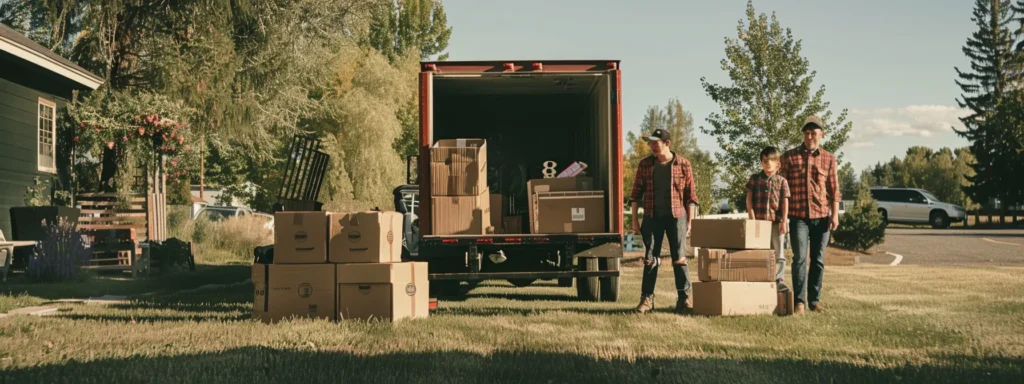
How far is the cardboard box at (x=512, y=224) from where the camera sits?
10555mm

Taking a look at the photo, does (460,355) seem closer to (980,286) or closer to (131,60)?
(980,286)

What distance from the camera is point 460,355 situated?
629 centimetres

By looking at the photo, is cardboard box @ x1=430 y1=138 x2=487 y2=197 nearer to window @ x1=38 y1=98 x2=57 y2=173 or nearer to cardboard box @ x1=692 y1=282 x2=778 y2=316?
cardboard box @ x1=692 y1=282 x2=778 y2=316

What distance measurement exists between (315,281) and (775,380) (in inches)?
175

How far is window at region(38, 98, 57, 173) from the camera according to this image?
18.6 m

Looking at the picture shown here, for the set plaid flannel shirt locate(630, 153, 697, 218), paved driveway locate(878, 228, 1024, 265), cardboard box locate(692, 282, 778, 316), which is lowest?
paved driveway locate(878, 228, 1024, 265)

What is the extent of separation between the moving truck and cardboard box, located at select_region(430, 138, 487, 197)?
0.09 metres

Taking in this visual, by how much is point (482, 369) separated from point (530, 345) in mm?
1132

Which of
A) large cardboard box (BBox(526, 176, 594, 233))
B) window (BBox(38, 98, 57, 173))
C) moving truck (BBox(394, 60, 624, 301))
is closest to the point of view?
moving truck (BBox(394, 60, 624, 301))

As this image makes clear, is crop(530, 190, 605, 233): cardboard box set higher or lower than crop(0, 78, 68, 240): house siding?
lower

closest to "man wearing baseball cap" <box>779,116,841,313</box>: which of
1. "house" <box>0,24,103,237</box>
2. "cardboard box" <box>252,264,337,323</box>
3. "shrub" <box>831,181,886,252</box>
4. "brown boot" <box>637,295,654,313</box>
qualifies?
"brown boot" <box>637,295,654,313</box>

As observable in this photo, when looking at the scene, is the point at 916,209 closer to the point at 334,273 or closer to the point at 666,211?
the point at 666,211

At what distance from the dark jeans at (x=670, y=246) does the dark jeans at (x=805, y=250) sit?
1.02m

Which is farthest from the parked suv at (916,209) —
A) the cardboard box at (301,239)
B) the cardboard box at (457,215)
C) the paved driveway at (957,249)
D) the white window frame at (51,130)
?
the cardboard box at (301,239)
